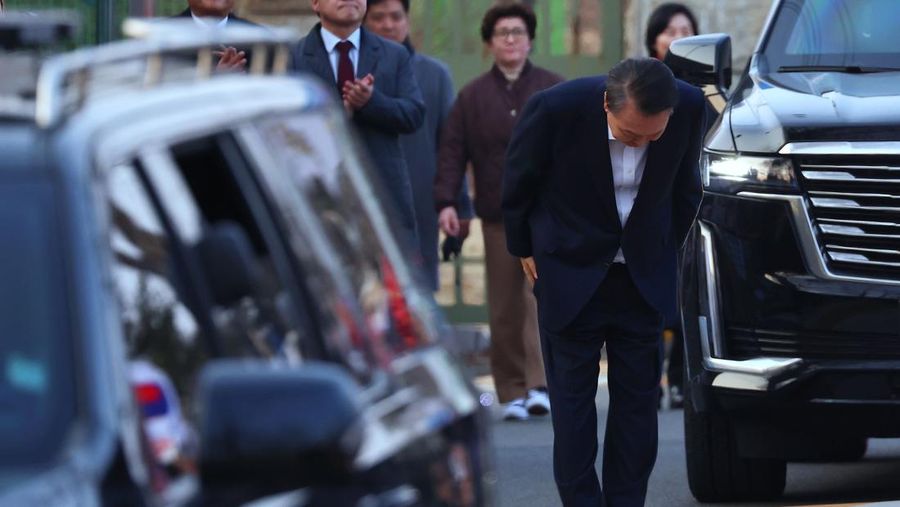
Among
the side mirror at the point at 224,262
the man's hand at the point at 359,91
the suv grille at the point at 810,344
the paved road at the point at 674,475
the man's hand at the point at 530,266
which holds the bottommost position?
the paved road at the point at 674,475

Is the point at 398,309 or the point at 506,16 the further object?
the point at 506,16

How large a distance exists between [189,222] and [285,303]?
0.84 ft

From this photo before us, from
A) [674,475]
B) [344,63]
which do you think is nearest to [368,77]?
[344,63]

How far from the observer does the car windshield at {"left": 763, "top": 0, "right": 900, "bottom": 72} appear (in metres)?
8.21

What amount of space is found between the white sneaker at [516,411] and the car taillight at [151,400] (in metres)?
7.62

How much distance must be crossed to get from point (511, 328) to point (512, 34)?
1414 millimetres

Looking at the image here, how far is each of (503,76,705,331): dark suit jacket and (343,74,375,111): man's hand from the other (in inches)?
70.7

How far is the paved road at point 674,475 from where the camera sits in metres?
8.23

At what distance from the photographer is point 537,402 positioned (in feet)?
35.5

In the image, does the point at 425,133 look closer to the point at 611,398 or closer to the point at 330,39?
the point at 330,39

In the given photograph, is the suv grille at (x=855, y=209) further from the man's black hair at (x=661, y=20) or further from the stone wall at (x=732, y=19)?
the stone wall at (x=732, y=19)

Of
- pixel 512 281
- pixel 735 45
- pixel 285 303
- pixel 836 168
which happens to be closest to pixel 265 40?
pixel 285 303

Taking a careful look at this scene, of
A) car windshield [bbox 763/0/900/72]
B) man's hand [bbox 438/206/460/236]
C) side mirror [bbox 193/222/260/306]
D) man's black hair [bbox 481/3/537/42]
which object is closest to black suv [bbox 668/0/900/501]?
car windshield [bbox 763/0/900/72]

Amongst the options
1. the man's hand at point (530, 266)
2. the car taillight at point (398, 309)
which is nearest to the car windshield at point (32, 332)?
the car taillight at point (398, 309)
